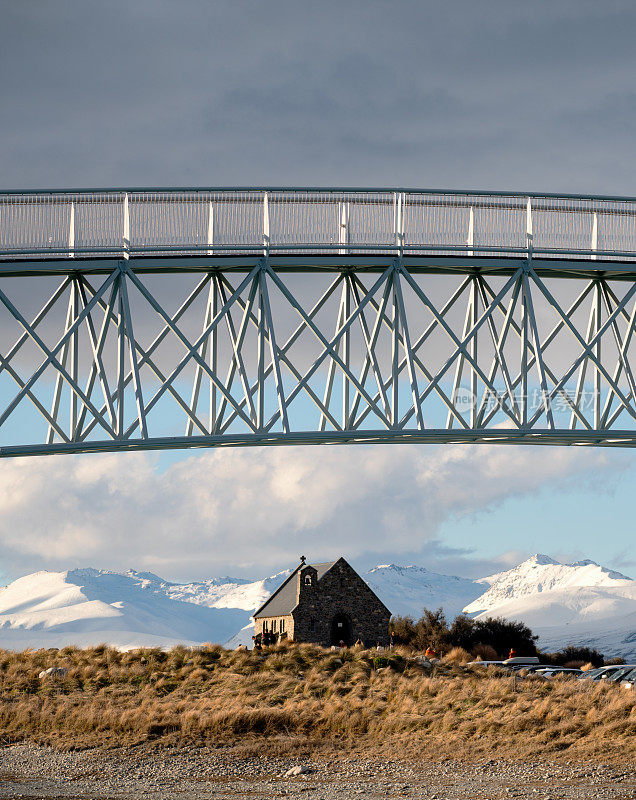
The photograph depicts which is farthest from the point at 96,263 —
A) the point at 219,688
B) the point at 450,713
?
the point at 450,713

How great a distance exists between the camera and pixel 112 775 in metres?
26.4

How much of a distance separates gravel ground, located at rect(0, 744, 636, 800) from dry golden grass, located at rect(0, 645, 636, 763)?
102 centimetres

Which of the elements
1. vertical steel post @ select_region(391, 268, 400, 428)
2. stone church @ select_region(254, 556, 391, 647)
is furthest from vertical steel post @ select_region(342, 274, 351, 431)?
stone church @ select_region(254, 556, 391, 647)

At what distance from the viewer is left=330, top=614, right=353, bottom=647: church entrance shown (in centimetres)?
5234

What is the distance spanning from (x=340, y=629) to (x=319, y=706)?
2077cm

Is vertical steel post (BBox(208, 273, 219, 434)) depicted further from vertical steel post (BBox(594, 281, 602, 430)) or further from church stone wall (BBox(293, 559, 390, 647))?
church stone wall (BBox(293, 559, 390, 647))

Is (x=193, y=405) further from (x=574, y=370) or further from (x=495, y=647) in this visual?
(x=495, y=647)

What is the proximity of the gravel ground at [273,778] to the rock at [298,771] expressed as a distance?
61 millimetres

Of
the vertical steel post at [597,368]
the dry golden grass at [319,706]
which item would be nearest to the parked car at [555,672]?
the dry golden grass at [319,706]

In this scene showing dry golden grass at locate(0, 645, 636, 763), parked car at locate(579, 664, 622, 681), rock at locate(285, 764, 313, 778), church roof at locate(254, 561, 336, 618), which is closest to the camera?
rock at locate(285, 764, 313, 778)

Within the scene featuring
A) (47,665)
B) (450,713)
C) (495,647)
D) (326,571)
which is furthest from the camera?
(495,647)

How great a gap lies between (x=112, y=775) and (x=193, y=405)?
36.7 feet

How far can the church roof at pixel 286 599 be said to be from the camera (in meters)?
53.8

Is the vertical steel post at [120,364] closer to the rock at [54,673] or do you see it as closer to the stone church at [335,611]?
the rock at [54,673]
